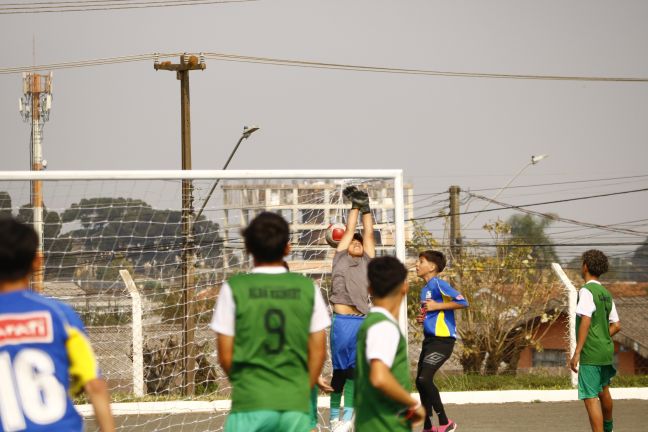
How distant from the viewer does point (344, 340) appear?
880cm

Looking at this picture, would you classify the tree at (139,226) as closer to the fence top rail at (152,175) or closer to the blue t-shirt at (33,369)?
the fence top rail at (152,175)

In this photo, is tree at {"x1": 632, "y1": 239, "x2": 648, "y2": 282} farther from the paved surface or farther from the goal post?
the paved surface

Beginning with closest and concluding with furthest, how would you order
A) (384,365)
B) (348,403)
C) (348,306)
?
1. (384,365)
2. (348,403)
3. (348,306)

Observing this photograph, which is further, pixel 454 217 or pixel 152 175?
pixel 454 217

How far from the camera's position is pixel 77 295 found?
1373cm

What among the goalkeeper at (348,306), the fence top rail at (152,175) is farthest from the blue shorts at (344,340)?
the fence top rail at (152,175)

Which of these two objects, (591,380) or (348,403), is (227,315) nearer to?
A: (348,403)

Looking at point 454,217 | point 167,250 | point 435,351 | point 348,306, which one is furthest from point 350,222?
point 454,217

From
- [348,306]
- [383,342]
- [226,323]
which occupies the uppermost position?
[226,323]

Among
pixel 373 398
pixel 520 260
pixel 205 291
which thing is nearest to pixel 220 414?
pixel 205 291

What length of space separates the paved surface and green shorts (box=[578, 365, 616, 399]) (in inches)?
91.8

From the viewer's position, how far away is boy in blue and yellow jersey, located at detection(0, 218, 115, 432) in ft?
12.9

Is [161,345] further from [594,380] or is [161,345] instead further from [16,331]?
[16,331]

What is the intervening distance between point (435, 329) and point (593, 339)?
67.6 inches
